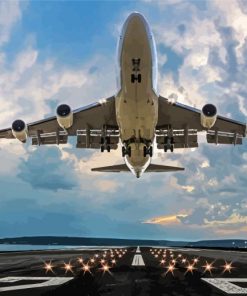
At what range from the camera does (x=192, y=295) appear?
13773 mm

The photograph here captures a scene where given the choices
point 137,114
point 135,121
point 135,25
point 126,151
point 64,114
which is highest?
point 135,25

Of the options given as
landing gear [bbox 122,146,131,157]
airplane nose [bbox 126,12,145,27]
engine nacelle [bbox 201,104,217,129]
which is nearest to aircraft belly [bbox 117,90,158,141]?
landing gear [bbox 122,146,131,157]

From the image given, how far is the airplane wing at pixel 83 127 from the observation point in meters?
30.1

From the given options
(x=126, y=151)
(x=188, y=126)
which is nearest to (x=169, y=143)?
(x=188, y=126)

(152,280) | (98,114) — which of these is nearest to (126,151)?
(98,114)

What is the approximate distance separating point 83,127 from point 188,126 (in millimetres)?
8220

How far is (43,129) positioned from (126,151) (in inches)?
314

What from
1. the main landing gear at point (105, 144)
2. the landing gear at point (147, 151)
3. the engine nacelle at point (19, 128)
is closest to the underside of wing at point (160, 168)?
the main landing gear at point (105, 144)

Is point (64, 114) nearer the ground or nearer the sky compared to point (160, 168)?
nearer the sky

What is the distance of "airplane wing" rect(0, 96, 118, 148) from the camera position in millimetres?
30078

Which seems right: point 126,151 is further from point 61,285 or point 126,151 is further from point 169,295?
point 169,295

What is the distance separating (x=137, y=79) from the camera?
76.1 feet

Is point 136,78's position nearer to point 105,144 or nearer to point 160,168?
point 105,144

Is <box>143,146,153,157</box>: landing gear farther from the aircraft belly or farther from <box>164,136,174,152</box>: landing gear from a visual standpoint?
the aircraft belly
